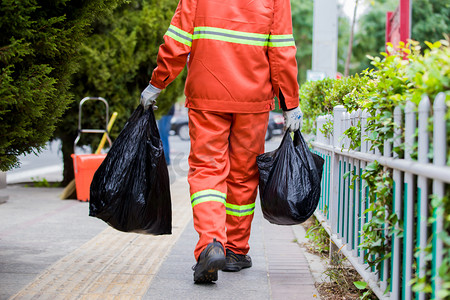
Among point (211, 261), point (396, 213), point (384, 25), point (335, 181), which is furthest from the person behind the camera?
point (384, 25)

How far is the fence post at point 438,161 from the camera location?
5.70 ft

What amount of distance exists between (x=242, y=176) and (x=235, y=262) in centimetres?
57

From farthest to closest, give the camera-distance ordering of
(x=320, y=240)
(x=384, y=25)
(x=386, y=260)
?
(x=384, y=25) < (x=320, y=240) < (x=386, y=260)

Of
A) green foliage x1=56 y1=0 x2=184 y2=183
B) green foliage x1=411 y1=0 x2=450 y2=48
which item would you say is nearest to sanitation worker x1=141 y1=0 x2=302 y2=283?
green foliage x1=56 y1=0 x2=184 y2=183

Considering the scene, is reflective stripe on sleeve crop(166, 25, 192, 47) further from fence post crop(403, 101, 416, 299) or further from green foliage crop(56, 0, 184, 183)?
green foliage crop(56, 0, 184, 183)

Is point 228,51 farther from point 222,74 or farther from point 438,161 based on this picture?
point 438,161

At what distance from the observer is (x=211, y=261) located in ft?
10.0

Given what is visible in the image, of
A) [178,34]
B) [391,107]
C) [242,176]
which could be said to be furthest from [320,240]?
[391,107]

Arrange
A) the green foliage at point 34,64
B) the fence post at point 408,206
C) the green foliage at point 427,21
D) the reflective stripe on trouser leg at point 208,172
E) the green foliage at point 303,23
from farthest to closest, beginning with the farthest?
1. the green foliage at point 303,23
2. the green foliage at point 427,21
3. the reflective stripe on trouser leg at point 208,172
4. the green foliage at point 34,64
5. the fence post at point 408,206

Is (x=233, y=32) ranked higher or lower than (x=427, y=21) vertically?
lower

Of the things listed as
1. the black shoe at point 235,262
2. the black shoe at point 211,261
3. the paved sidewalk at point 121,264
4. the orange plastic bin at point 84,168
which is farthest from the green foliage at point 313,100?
the orange plastic bin at point 84,168

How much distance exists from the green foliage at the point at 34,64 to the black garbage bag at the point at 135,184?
428mm

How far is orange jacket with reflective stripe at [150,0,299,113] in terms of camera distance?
335 centimetres

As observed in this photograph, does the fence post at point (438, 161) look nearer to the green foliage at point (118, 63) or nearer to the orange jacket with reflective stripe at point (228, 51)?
the orange jacket with reflective stripe at point (228, 51)
